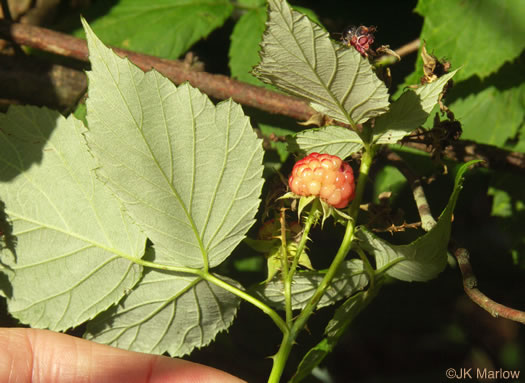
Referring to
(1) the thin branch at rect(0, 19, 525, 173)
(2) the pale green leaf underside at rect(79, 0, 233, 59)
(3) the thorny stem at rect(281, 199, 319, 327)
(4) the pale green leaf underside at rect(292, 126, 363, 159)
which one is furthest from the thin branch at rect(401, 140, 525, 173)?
(2) the pale green leaf underside at rect(79, 0, 233, 59)

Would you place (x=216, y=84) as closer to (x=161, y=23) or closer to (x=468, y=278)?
(x=161, y=23)

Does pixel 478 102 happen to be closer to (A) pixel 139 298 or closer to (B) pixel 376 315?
(B) pixel 376 315

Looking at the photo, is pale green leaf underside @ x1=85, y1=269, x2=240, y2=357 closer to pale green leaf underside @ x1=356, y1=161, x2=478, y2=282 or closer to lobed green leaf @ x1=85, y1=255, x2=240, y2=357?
lobed green leaf @ x1=85, y1=255, x2=240, y2=357

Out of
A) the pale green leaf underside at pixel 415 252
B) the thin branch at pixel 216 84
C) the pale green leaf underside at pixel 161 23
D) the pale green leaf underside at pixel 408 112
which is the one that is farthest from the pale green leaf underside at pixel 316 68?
the pale green leaf underside at pixel 161 23

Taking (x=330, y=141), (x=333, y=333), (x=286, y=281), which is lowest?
(x=333, y=333)

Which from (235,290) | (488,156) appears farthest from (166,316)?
(488,156)

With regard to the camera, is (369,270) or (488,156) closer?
(369,270)
